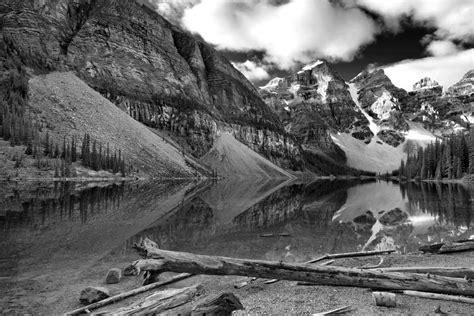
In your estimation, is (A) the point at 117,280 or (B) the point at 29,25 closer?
(A) the point at 117,280

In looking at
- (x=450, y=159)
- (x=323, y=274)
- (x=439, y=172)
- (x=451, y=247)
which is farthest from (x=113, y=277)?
(x=439, y=172)

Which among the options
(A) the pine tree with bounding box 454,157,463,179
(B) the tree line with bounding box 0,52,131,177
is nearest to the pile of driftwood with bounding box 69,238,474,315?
(B) the tree line with bounding box 0,52,131,177

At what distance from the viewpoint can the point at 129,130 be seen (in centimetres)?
14000

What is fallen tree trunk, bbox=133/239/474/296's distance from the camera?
9.57 metres

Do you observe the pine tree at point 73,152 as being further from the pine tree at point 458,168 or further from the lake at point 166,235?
the pine tree at point 458,168

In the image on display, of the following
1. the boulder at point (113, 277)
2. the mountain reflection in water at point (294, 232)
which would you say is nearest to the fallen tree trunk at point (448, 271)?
the mountain reflection in water at point (294, 232)

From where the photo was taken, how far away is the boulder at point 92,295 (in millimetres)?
10384

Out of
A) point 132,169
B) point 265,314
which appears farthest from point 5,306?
point 132,169

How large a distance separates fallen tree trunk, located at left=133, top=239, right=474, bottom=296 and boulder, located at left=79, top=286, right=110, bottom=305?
2.23 meters

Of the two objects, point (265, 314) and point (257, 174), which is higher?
point (257, 174)

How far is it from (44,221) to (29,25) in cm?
18794

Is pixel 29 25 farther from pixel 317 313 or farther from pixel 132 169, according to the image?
pixel 317 313

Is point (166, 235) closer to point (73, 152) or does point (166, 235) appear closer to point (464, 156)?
point (73, 152)

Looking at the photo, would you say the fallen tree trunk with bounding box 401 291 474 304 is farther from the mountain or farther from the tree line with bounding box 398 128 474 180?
the tree line with bounding box 398 128 474 180
